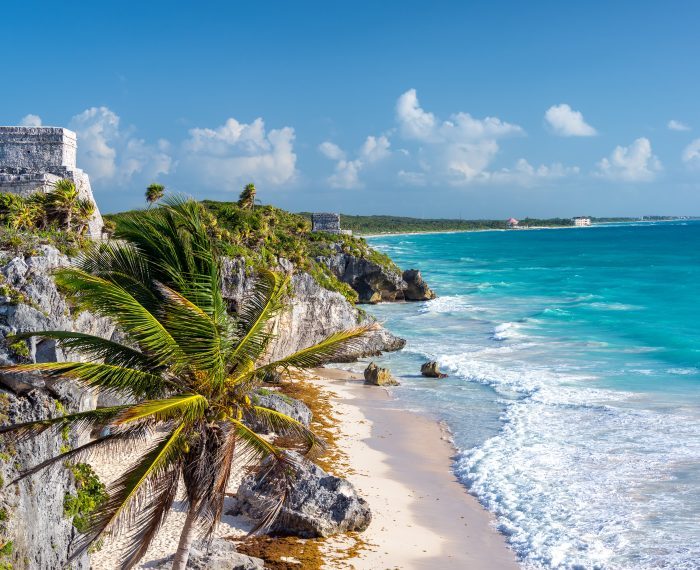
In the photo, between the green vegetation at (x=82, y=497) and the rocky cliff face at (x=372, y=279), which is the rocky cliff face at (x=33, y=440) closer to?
the green vegetation at (x=82, y=497)

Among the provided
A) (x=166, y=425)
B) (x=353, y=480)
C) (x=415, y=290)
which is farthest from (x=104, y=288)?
(x=415, y=290)

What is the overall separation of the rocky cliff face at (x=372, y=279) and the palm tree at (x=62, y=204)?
91.7 ft

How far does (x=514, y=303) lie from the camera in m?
52.1

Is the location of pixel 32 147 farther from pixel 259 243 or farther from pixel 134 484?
pixel 134 484

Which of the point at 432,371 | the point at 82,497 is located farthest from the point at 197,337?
the point at 432,371

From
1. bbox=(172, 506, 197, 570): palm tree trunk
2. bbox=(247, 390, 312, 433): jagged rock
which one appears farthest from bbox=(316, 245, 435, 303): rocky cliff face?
bbox=(172, 506, 197, 570): palm tree trunk

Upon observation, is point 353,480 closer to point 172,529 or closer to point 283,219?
point 172,529

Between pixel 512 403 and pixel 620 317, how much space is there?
22929mm

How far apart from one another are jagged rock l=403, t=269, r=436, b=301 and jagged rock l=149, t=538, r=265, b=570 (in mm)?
41655

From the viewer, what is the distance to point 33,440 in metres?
10.2

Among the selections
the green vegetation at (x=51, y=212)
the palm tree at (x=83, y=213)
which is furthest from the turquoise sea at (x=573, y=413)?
the green vegetation at (x=51, y=212)

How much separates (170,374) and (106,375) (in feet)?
2.80

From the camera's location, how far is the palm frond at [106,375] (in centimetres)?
827

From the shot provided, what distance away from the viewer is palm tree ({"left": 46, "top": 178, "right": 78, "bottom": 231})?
21.5 metres
